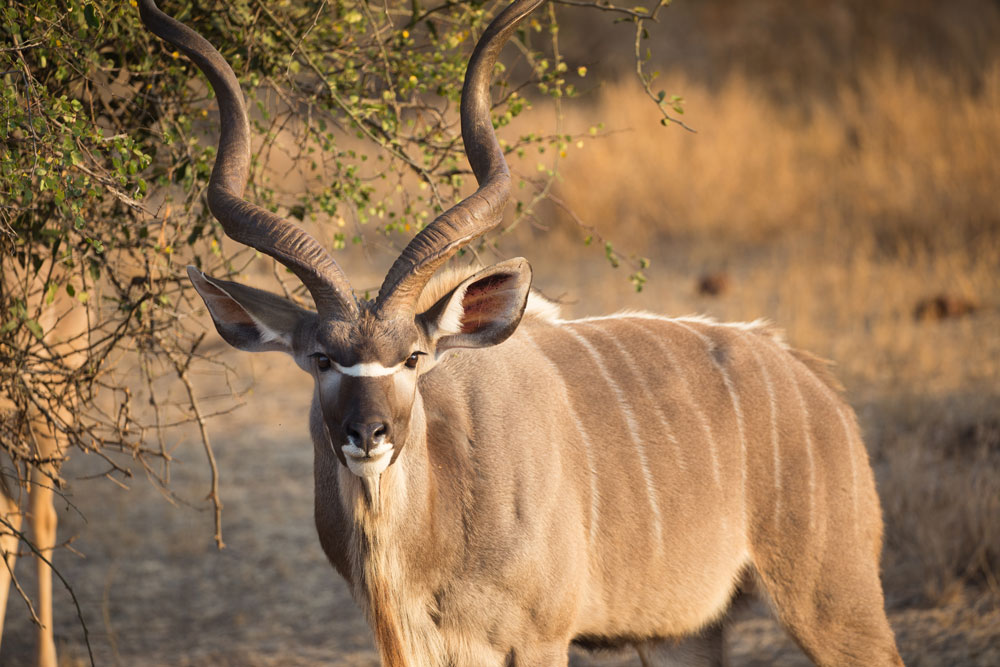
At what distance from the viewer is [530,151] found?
31.2 feet

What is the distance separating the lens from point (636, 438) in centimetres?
302

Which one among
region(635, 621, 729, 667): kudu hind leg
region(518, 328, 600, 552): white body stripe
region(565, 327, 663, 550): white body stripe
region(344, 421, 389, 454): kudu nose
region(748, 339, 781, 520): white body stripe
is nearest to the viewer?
region(344, 421, 389, 454): kudu nose

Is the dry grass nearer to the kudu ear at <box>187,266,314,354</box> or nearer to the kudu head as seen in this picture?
the kudu head

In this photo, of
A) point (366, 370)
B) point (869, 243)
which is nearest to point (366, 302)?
point (366, 370)

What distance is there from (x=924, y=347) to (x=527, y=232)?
14.4 feet

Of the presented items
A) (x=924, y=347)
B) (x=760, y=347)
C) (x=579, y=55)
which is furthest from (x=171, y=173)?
(x=579, y=55)

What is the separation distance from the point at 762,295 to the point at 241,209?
224 inches

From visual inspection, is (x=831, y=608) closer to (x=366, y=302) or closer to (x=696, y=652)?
(x=696, y=652)

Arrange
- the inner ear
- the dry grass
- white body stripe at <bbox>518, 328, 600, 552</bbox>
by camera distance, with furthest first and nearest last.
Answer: the dry grass
white body stripe at <bbox>518, 328, 600, 552</bbox>
the inner ear

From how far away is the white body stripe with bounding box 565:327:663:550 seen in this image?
2973 millimetres

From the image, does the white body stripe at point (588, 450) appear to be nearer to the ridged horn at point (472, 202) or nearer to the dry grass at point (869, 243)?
the ridged horn at point (472, 202)

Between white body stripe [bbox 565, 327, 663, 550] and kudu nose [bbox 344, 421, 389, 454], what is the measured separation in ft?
3.08

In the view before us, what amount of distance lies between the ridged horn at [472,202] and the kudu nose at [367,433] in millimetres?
284

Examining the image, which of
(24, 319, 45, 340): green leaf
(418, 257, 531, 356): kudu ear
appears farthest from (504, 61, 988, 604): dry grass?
(24, 319, 45, 340): green leaf
